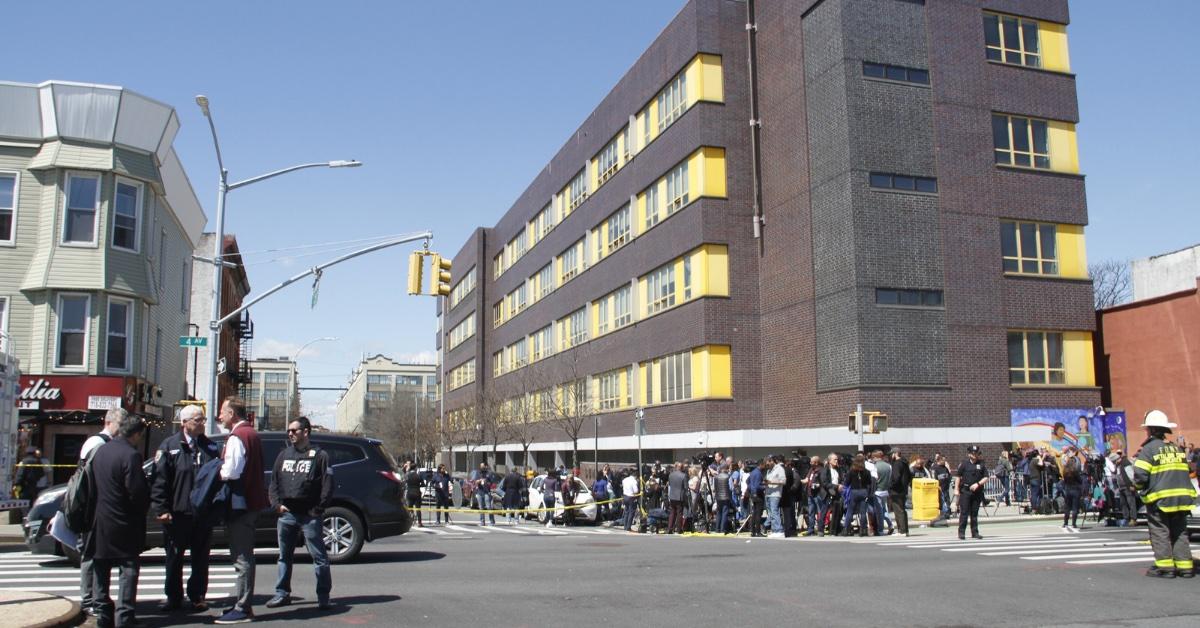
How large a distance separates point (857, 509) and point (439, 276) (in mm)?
10767

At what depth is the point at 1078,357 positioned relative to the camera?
114ft

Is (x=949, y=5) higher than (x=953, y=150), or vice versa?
(x=949, y=5)

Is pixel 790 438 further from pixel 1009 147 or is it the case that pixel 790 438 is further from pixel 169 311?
pixel 169 311

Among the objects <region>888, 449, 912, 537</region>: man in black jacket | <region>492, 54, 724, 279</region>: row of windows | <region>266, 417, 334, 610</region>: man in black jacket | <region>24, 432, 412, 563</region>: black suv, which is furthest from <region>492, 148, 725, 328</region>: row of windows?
<region>266, 417, 334, 610</region>: man in black jacket

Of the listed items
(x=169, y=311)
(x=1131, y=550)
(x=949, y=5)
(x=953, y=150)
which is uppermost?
(x=949, y=5)

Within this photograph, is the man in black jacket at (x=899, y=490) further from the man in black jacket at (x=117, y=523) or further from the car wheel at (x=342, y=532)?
the man in black jacket at (x=117, y=523)

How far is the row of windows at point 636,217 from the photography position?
37.4 m

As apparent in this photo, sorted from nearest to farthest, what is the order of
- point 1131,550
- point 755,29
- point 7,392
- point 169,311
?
point 1131,550 → point 7,392 → point 169,311 → point 755,29

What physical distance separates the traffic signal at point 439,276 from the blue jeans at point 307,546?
1478 cm

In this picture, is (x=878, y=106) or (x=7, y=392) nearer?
(x=7, y=392)

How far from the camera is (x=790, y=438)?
111 feet

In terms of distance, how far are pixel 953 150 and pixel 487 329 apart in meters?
44.0

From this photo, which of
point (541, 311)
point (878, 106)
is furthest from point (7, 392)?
point (541, 311)

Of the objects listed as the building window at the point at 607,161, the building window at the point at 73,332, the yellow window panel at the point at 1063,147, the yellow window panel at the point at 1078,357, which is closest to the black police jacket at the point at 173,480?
the building window at the point at 73,332
